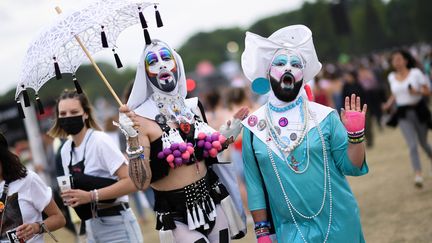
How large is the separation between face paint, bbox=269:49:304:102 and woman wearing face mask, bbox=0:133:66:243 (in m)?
1.93

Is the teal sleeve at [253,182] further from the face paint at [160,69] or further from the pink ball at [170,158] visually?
the face paint at [160,69]

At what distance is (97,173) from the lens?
17.2ft

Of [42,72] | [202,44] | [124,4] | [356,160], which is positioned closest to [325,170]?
[356,160]

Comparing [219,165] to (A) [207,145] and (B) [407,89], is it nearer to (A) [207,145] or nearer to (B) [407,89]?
(A) [207,145]

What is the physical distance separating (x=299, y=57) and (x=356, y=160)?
83 cm

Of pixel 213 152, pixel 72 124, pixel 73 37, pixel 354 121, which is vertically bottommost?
pixel 213 152

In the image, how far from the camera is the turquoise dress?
4188mm

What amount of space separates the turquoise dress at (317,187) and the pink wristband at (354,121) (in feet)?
0.47

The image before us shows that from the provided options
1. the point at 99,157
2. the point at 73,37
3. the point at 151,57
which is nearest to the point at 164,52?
the point at 151,57

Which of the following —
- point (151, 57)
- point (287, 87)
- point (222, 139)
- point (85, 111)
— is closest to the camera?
point (287, 87)

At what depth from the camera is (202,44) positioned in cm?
15562

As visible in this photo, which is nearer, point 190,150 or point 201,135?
point 190,150

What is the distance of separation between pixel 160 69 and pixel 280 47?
0.87 metres

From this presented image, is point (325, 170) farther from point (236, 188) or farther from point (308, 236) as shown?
point (236, 188)
